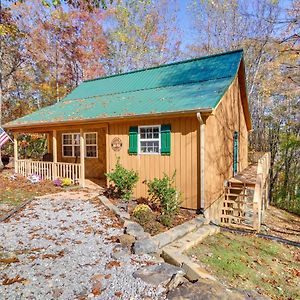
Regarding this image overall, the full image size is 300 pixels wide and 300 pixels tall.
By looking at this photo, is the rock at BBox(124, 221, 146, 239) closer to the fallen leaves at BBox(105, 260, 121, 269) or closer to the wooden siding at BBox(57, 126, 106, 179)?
the fallen leaves at BBox(105, 260, 121, 269)

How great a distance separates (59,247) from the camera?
15.0 ft


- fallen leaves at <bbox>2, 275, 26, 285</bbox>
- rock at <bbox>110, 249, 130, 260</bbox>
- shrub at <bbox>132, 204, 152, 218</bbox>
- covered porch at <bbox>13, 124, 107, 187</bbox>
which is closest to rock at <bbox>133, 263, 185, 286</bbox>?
rock at <bbox>110, 249, 130, 260</bbox>

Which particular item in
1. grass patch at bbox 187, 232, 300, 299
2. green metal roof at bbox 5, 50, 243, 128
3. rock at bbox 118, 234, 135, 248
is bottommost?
grass patch at bbox 187, 232, 300, 299

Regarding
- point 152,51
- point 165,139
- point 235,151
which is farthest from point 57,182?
point 152,51

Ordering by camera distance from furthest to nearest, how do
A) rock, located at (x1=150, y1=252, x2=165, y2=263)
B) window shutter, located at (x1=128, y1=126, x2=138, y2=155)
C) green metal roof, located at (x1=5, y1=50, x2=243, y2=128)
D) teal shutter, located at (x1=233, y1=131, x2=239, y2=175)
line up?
teal shutter, located at (x1=233, y1=131, x2=239, y2=175) < window shutter, located at (x1=128, y1=126, x2=138, y2=155) < green metal roof, located at (x1=5, y1=50, x2=243, y2=128) < rock, located at (x1=150, y1=252, x2=165, y2=263)

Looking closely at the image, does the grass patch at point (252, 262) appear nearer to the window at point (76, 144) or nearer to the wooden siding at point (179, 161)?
the wooden siding at point (179, 161)

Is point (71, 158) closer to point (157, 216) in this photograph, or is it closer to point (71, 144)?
point (71, 144)

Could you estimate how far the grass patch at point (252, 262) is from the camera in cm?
452

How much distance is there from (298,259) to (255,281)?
2658mm

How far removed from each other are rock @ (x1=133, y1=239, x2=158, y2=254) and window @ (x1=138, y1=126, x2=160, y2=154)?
4.23 metres

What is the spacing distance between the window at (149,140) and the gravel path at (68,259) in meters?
2.74

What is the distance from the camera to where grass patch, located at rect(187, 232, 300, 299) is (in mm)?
4520

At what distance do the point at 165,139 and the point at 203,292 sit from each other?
5.48m

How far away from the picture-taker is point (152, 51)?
870 inches
